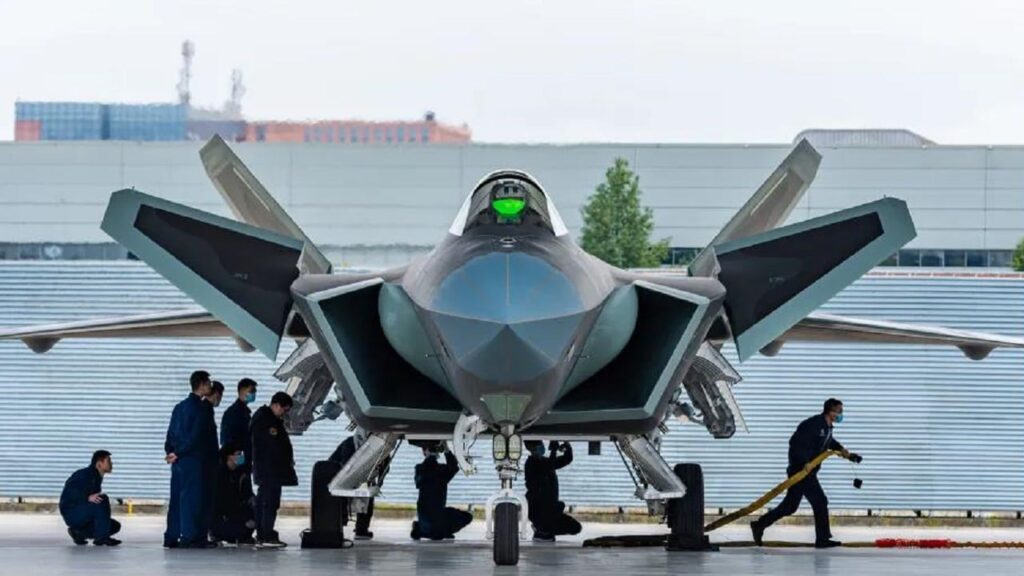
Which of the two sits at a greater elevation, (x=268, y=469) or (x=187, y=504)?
(x=268, y=469)

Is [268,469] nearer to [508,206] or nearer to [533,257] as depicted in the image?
[508,206]

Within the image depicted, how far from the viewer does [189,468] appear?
16.1 m

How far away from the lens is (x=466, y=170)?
63656 millimetres

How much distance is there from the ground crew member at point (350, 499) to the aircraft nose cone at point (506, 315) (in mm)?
3645

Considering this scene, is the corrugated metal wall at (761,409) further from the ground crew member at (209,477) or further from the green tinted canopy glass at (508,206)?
A: the green tinted canopy glass at (508,206)

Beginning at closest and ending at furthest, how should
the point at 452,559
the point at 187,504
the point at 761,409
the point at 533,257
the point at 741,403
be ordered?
the point at 533,257 < the point at 452,559 < the point at 187,504 < the point at 741,403 < the point at 761,409

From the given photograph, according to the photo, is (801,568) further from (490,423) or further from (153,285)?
(153,285)

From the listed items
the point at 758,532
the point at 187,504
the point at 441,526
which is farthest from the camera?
the point at 441,526

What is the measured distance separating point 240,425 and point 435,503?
8.43 feet

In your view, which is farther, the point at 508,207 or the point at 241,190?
the point at 241,190

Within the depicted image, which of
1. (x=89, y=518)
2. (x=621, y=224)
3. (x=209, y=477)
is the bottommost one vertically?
(x=89, y=518)

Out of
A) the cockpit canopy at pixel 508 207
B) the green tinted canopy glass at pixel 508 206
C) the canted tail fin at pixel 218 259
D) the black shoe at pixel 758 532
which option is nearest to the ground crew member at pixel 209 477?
the canted tail fin at pixel 218 259

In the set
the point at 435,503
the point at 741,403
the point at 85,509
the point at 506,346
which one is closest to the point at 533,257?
the point at 506,346

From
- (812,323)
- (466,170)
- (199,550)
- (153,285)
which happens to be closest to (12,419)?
(153,285)
